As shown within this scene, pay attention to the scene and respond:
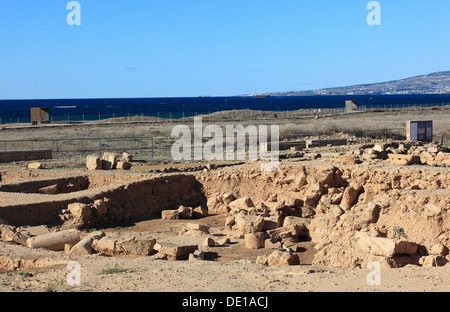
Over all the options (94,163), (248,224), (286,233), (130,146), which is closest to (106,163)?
(94,163)

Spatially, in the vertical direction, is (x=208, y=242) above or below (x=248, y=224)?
below

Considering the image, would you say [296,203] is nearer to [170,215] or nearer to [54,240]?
[170,215]

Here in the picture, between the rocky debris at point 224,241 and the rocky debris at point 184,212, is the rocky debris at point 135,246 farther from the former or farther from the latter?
the rocky debris at point 184,212

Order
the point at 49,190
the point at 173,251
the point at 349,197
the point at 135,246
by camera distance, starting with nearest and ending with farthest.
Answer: the point at 173,251 → the point at 135,246 → the point at 349,197 → the point at 49,190

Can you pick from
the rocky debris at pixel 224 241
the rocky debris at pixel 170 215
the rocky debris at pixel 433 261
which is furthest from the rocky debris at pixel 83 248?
the rocky debris at pixel 433 261

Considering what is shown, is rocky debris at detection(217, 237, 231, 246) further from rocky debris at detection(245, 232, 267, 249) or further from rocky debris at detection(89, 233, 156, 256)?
rocky debris at detection(89, 233, 156, 256)

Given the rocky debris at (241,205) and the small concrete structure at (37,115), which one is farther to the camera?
the small concrete structure at (37,115)

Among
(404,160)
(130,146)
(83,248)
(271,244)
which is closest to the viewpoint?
(83,248)

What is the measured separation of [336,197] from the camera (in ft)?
69.3

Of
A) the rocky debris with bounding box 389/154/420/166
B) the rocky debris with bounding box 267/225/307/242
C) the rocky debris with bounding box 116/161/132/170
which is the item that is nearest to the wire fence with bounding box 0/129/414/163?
the rocky debris with bounding box 116/161/132/170

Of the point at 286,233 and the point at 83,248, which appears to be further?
the point at 286,233
